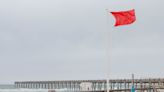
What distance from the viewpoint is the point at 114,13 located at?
17.9 m

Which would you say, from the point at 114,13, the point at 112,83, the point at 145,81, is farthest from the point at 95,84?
the point at 114,13

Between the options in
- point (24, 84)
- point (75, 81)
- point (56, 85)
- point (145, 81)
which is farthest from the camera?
point (24, 84)

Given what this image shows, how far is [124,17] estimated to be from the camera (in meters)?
17.8

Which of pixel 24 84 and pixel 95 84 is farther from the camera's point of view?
pixel 24 84

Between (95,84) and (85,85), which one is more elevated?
(85,85)

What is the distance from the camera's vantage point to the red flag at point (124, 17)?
17.7 metres

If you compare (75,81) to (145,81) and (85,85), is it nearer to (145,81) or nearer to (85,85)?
(145,81)

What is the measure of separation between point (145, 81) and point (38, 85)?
5771 cm

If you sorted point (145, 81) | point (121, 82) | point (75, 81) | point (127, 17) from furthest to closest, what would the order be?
point (75, 81) < point (121, 82) < point (145, 81) < point (127, 17)

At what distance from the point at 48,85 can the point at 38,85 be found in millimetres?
5067

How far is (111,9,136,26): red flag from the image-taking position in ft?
58.0

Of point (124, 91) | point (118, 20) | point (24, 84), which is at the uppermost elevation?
point (118, 20)

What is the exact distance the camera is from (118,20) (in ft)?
58.3

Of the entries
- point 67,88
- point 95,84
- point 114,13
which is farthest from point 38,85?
point 114,13
